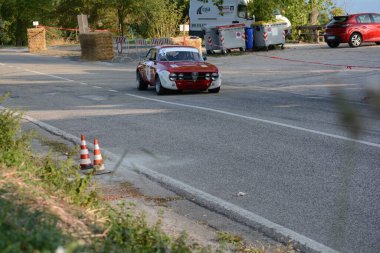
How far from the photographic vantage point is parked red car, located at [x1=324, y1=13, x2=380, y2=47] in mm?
33531

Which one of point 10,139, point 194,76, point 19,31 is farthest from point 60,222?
point 19,31

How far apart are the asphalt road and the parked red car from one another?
971 cm

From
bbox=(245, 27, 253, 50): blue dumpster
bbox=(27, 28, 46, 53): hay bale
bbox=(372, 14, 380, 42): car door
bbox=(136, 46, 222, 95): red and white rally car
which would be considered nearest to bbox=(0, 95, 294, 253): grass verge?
bbox=(136, 46, 222, 95): red and white rally car

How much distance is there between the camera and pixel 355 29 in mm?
33656

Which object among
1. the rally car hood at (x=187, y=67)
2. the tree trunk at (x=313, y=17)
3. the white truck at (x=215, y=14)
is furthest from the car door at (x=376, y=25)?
the rally car hood at (x=187, y=67)

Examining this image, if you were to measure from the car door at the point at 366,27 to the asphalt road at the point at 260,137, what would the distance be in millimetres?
10024

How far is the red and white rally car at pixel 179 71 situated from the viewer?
60.2 feet

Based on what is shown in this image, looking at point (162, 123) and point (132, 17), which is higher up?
point (132, 17)

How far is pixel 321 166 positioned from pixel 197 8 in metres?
34.6

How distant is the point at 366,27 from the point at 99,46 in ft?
50.4

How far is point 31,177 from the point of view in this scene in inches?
207

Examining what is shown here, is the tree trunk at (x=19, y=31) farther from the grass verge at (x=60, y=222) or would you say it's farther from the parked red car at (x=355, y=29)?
the grass verge at (x=60, y=222)

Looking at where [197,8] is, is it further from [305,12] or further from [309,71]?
[309,71]

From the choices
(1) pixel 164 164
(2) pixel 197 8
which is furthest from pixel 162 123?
(2) pixel 197 8
